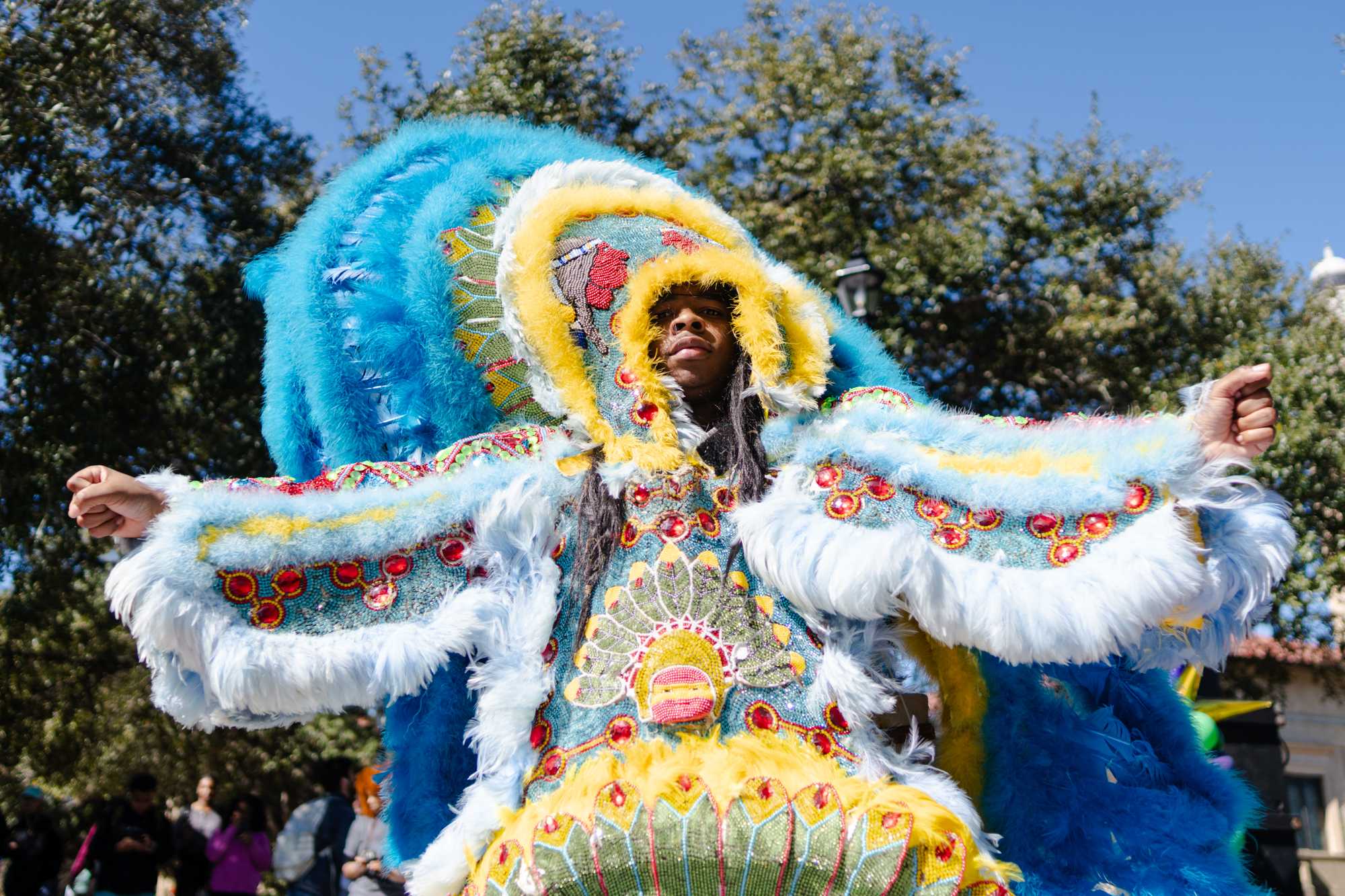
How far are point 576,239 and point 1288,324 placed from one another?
1040 cm

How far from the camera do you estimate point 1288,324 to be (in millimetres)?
11898

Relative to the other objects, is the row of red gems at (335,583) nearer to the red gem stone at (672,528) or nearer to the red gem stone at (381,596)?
the red gem stone at (381,596)

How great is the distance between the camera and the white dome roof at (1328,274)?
40.9ft

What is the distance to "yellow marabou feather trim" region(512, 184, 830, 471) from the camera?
2.99m

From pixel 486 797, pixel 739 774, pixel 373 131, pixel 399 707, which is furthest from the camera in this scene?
pixel 373 131

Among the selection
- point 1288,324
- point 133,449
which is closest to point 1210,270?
point 1288,324

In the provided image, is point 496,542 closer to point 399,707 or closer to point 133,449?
point 399,707

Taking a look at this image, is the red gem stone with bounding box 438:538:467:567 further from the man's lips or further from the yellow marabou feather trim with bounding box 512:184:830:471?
the man's lips

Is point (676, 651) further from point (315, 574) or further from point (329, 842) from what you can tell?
point (329, 842)

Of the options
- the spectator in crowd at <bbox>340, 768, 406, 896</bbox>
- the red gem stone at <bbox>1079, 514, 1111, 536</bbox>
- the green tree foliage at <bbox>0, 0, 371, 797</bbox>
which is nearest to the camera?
the red gem stone at <bbox>1079, 514, 1111, 536</bbox>

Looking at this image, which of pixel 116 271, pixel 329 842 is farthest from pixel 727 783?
pixel 116 271

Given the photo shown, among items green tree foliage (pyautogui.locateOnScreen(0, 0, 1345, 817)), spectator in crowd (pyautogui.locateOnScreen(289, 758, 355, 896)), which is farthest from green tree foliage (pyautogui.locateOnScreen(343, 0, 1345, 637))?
spectator in crowd (pyautogui.locateOnScreen(289, 758, 355, 896))

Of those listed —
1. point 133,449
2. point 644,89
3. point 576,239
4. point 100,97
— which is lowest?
point 576,239

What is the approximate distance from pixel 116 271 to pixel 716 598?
733 cm
